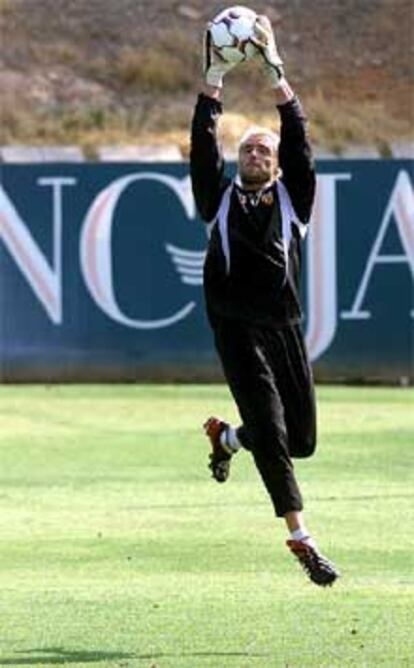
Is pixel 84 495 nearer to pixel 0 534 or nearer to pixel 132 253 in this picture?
pixel 0 534

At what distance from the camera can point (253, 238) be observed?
366 inches

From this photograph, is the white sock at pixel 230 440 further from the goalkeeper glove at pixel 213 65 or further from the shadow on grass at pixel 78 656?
the shadow on grass at pixel 78 656

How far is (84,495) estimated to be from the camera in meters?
13.9

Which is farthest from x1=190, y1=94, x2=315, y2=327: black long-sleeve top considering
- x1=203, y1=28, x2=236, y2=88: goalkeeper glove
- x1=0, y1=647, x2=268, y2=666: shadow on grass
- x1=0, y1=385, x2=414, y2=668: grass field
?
x1=0, y1=647, x2=268, y2=666: shadow on grass

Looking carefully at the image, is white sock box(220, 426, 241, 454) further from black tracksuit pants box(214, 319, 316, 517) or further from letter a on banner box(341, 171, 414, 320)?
letter a on banner box(341, 171, 414, 320)

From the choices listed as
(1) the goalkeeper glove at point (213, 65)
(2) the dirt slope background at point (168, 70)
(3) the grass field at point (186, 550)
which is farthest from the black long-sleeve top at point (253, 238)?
(2) the dirt slope background at point (168, 70)

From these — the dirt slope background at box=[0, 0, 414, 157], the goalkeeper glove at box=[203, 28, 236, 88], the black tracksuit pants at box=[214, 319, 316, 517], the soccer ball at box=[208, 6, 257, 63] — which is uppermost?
the soccer ball at box=[208, 6, 257, 63]

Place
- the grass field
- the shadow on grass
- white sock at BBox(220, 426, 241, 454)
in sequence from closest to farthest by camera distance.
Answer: the shadow on grass < the grass field < white sock at BBox(220, 426, 241, 454)

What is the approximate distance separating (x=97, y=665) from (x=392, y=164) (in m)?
16.0

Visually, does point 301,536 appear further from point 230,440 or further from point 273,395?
point 230,440

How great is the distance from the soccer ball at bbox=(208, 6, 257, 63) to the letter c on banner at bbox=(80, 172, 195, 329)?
13892 millimetres

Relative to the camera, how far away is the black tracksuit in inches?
364

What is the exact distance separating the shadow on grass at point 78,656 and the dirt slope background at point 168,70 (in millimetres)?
29033

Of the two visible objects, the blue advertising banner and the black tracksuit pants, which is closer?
the black tracksuit pants
